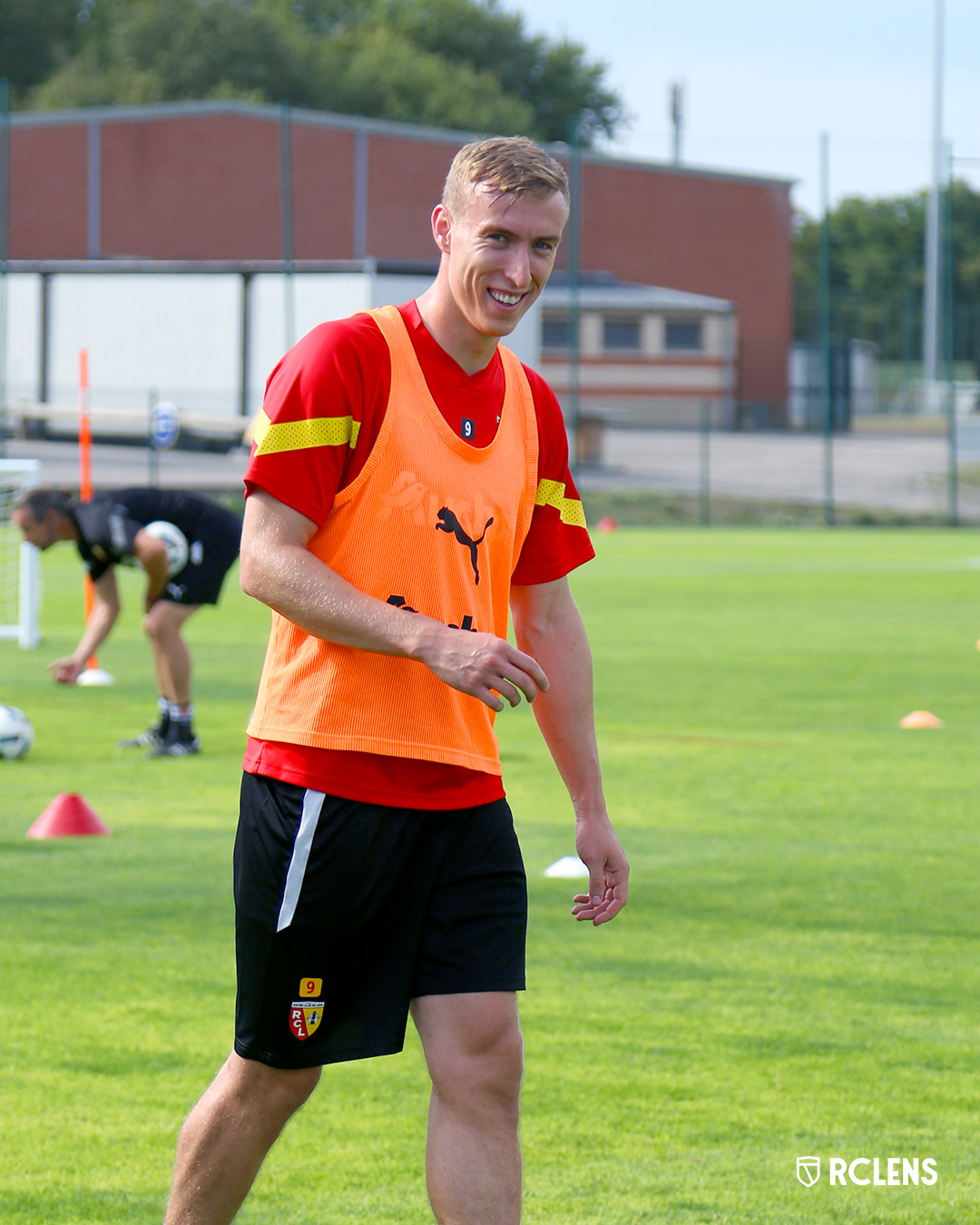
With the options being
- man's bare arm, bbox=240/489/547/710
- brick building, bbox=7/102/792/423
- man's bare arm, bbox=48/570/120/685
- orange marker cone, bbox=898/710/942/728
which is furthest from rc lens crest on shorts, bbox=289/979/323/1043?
brick building, bbox=7/102/792/423

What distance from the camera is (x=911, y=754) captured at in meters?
9.59

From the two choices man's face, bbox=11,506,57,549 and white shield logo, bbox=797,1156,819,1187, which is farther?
man's face, bbox=11,506,57,549

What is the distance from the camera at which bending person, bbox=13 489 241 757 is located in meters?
9.43

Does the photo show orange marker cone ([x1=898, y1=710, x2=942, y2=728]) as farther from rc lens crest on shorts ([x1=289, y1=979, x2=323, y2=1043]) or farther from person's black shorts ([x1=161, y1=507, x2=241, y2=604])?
rc lens crest on shorts ([x1=289, y1=979, x2=323, y2=1043])

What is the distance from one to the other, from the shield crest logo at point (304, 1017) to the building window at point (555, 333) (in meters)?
43.5

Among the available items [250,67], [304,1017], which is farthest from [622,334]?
[304,1017]

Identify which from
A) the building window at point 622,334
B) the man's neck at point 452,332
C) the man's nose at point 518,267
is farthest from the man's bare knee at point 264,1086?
the building window at point 622,334

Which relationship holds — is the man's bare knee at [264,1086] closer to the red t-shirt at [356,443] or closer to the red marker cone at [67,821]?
the red t-shirt at [356,443]

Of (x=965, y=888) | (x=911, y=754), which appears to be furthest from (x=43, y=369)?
(x=965, y=888)

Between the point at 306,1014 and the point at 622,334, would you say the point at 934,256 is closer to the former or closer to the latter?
the point at 622,334

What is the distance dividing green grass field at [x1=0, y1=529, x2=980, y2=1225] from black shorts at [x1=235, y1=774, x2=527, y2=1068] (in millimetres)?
846

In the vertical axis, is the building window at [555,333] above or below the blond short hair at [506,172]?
above

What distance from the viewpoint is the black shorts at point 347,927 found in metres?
3.01

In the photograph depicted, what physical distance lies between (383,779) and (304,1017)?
16.5 inches
